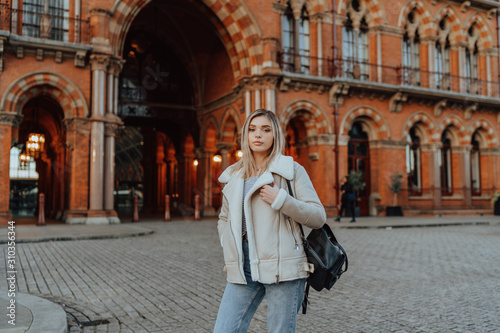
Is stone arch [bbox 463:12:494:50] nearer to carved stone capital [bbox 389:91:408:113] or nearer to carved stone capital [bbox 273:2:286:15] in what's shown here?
carved stone capital [bbox 389:91:408:113]

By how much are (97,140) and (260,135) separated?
52.4 ft

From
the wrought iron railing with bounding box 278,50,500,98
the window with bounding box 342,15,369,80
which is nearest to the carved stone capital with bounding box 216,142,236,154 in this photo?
the wrought iron railing with bounding box 278,50,500,98

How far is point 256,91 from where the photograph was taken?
21016 millimetres

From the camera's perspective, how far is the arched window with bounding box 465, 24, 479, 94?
27.4 meters

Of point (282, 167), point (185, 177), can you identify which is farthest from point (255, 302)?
point (185, 177)

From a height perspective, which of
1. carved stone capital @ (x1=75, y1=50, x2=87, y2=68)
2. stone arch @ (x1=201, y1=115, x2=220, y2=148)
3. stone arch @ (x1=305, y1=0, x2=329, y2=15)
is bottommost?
stone arch @ (x1=201, y1=115, x2=220, y2=148)

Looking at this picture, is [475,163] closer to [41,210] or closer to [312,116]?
[312,116]

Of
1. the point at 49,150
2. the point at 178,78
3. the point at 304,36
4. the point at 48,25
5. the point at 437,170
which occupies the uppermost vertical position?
the point at 304,36

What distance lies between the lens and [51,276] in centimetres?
701

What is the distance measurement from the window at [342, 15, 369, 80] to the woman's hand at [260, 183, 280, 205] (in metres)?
21.9

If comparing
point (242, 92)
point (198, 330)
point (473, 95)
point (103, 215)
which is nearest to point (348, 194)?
point (242, 92)

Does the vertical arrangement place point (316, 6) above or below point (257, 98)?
above

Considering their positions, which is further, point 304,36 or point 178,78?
point 178,78

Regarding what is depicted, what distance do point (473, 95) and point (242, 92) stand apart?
43.9 ft
